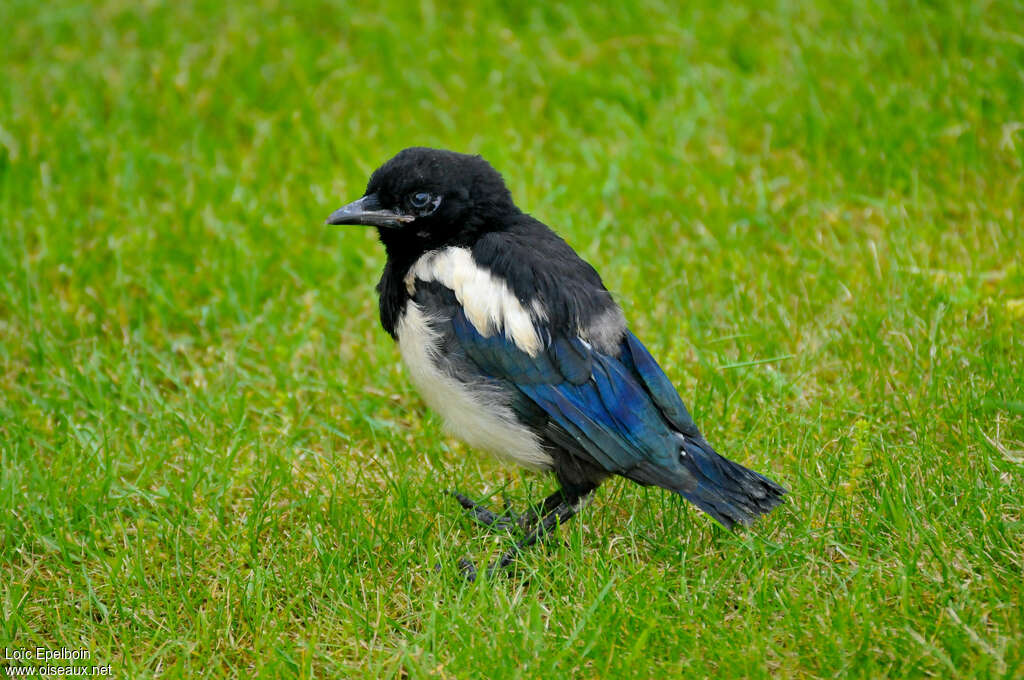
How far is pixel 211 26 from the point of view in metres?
6.58

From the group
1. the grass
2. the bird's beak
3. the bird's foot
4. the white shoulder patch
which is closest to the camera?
the grass

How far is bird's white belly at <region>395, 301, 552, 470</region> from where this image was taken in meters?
3.37

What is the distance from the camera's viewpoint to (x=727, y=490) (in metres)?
3.24

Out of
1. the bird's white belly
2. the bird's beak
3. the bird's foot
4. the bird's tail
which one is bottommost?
the bird's foot

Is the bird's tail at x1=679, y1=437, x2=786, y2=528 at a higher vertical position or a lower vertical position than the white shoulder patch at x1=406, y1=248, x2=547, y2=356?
lower

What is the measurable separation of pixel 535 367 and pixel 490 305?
0.73 ft

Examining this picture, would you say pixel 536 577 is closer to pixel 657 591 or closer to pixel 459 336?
pixel 657 591

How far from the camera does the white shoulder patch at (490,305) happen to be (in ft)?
10.9

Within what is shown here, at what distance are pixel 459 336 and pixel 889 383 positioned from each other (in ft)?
5.28

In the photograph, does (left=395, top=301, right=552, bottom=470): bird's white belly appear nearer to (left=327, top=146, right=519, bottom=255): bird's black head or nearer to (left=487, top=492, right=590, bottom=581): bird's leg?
(left=487, top=492, right=590, bottom=581): bird's leg

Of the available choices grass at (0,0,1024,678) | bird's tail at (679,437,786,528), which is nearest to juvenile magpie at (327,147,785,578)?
bird's tail at (679,437,786,528)

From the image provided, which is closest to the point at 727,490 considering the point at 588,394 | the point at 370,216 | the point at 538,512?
the point at 588,394

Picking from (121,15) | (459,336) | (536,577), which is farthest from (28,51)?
(536,577)

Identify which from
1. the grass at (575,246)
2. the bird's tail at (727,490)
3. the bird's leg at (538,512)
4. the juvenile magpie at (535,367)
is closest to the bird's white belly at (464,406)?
the juvenile magpie at (535,367)
